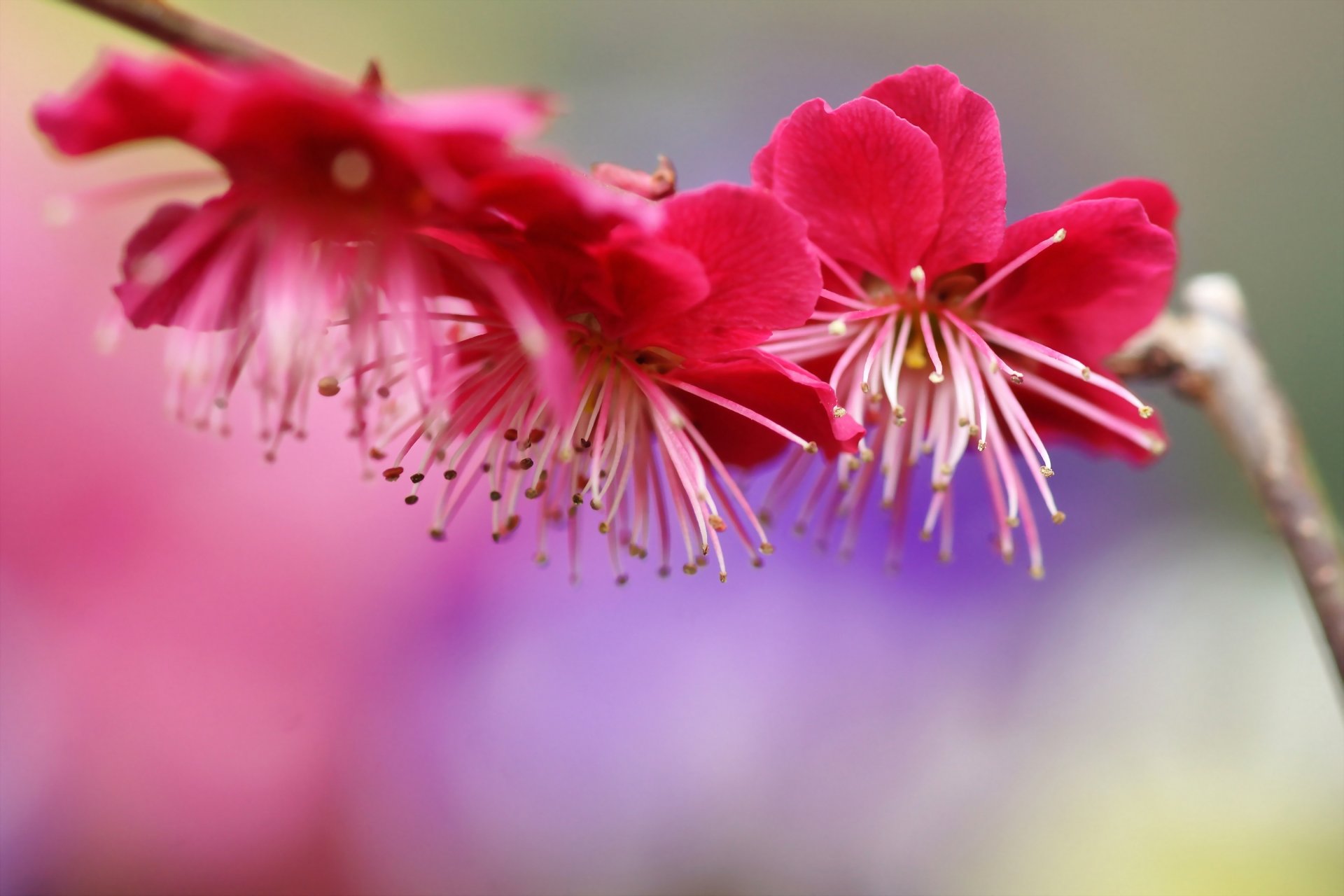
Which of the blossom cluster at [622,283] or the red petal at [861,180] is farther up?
the red petal at [861,180]

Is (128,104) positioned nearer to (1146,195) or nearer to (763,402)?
(763,402)

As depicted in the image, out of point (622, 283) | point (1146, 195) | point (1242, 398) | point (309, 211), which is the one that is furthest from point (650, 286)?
point (1242, 398)

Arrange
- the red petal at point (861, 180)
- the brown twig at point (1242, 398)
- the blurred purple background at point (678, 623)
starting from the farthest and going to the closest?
the blurred purple background at point (678, 623) < the brown twig at point (1242, 398) < the red petal at point (861, 180)

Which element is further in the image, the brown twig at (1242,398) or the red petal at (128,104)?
the brown twig at (1242,398)

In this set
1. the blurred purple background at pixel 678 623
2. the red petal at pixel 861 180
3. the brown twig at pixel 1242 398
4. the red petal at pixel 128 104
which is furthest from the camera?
the blurred purple background at pixel 678 623

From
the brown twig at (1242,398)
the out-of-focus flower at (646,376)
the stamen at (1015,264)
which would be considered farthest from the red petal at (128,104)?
the brown twig at (1242,398)

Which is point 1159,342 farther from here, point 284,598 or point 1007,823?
point 284,598

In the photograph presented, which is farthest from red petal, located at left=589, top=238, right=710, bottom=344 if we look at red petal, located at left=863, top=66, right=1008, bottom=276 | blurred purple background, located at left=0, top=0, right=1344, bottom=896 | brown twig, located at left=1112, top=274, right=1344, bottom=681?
blurred purple background, located at left=0, top=0, right=1344, bottom=896

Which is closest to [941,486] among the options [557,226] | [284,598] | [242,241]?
[557,226]

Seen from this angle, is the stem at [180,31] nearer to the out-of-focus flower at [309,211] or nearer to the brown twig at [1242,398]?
the out-of-focus flower at [309,211]
